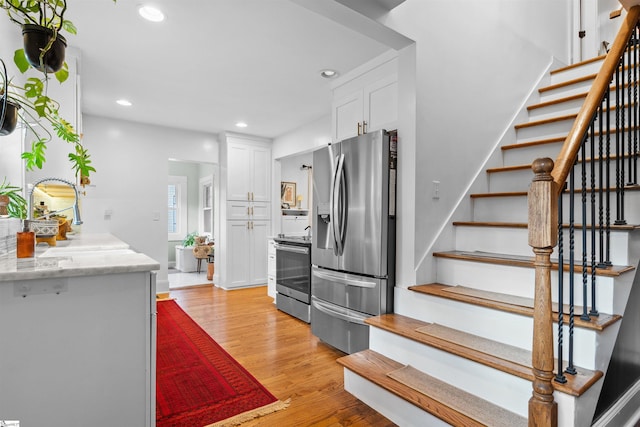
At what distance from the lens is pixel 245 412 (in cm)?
195

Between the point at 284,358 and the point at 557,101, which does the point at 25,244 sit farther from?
the point at 557,101

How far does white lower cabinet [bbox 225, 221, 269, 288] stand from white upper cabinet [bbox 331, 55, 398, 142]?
9.05 feet

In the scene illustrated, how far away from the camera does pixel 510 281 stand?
1.98 m

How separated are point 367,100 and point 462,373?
7.40ft

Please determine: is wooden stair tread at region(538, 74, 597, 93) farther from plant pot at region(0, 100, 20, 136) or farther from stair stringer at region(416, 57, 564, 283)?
plant pot at region(0, 100, 20, 136)

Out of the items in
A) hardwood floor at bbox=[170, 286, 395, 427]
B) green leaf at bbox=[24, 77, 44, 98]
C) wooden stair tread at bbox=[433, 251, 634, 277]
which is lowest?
hardwood floor at bbox=[170, 286, 395, 427]

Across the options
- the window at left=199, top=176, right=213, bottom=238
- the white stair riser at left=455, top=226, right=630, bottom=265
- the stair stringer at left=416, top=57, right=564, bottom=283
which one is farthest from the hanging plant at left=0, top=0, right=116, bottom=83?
the window at left=199, top=176, right=213, bottom=238

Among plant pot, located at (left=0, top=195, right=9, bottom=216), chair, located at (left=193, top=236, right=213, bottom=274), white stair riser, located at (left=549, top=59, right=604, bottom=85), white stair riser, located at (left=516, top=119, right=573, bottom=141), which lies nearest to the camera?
plant pot, located at (left=0, top=195, right=9, bottom=216)

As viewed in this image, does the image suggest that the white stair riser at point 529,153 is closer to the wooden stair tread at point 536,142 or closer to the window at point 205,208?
the wooden stair tread at point 536,142

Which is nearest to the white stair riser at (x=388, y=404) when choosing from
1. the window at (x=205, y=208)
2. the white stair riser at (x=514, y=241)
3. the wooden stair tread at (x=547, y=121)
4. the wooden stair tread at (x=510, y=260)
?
the wooden stair tread at (x=510, y=260)

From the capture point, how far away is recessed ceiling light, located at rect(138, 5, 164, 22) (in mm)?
2236

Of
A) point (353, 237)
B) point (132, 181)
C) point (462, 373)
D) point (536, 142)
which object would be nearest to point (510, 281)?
point (462, 373)

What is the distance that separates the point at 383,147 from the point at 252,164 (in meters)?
3.55

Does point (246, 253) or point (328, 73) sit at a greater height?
point (328, 73)
